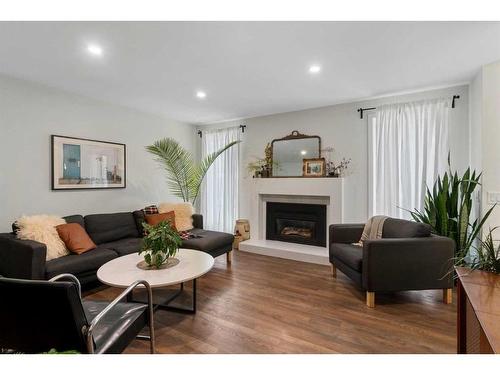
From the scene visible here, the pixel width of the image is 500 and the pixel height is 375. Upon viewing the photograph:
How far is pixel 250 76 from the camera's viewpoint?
2.91m

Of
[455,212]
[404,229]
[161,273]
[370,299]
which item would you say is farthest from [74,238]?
[455,212]

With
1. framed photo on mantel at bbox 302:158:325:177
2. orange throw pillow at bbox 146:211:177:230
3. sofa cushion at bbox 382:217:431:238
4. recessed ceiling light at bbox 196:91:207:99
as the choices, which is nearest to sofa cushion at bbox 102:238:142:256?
orange throw pillow at bbox 146:211:177:230

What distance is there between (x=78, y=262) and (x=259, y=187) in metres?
2.79

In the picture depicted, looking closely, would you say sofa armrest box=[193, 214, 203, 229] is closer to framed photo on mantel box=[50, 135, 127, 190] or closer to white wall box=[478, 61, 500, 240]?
framed photo on mantel box=[50, 135, 127, 190]

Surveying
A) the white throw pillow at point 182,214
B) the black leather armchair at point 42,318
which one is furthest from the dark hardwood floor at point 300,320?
the white throw pillow at point 182,214

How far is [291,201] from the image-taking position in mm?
4332

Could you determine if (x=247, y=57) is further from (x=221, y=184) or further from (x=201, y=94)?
(x=221, y=184)

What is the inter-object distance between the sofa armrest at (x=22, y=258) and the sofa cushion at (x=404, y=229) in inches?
137

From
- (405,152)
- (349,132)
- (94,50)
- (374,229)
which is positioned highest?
(94,50)

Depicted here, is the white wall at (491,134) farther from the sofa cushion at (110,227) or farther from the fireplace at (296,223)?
the sofa cushion at (110,227)

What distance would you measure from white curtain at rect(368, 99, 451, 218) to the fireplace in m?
0.81

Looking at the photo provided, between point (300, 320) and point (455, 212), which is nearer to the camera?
point (300, 320)
